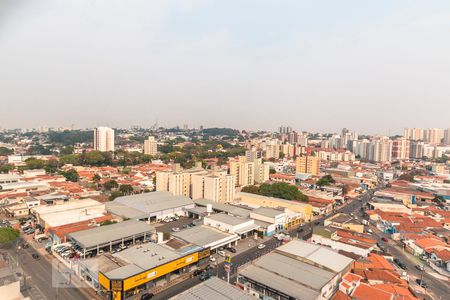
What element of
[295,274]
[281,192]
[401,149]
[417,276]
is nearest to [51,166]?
[281,192]

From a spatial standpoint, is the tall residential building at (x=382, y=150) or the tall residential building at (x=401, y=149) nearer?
the tall residential building at (x=382, y=150)

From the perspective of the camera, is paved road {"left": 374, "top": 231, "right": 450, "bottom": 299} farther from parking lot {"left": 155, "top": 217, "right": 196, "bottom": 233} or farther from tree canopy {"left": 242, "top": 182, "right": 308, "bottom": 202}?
parking lot {"left": 155, "top": 217, "right": 196, "bottom": 233}

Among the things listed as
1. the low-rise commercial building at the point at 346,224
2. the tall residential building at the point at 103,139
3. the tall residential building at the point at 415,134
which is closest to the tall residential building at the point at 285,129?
the tall residential building at the point at 415,134

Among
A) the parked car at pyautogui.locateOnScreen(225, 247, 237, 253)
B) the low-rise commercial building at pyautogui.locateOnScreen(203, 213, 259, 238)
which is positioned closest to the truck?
the low-rise commercial building at pyautogui.locateOnScreen(203, 213, 259, 238)

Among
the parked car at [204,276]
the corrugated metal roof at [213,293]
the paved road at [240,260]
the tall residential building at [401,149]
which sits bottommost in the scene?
the paved road at [240,260]

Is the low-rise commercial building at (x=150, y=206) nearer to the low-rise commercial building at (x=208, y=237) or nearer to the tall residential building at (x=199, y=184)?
the tall residential building at (x=199, y=184)

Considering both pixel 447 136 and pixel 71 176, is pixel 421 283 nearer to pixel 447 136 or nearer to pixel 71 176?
pixel 71 176
